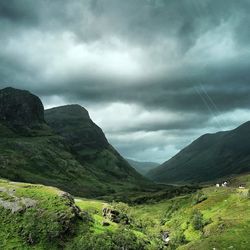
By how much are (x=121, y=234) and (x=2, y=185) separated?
50141 mm

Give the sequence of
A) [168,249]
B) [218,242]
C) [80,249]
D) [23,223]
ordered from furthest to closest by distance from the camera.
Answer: [168,249]
[218,242]
[23,223]
[80,249]

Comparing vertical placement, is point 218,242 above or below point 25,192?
below

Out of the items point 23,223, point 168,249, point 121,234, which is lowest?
point 168,249

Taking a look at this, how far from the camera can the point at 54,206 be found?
149 m

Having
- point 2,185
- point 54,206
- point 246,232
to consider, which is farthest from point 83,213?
point 246,232

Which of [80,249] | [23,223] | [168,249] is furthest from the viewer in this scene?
[168,249]

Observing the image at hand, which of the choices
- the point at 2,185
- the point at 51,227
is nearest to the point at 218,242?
the point at 51,227

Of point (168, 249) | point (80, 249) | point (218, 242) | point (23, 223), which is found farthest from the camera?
point (168, 249)

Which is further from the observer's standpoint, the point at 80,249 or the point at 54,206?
the point at 54,206

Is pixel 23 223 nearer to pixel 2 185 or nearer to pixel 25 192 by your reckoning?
pixel 25 192

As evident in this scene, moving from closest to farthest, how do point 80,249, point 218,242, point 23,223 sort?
point 80,249 → point 23,223 → point 218,242

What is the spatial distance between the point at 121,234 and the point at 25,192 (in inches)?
1495

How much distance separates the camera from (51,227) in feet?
461

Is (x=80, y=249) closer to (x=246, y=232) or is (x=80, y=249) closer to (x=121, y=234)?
(x=121, y=234)
